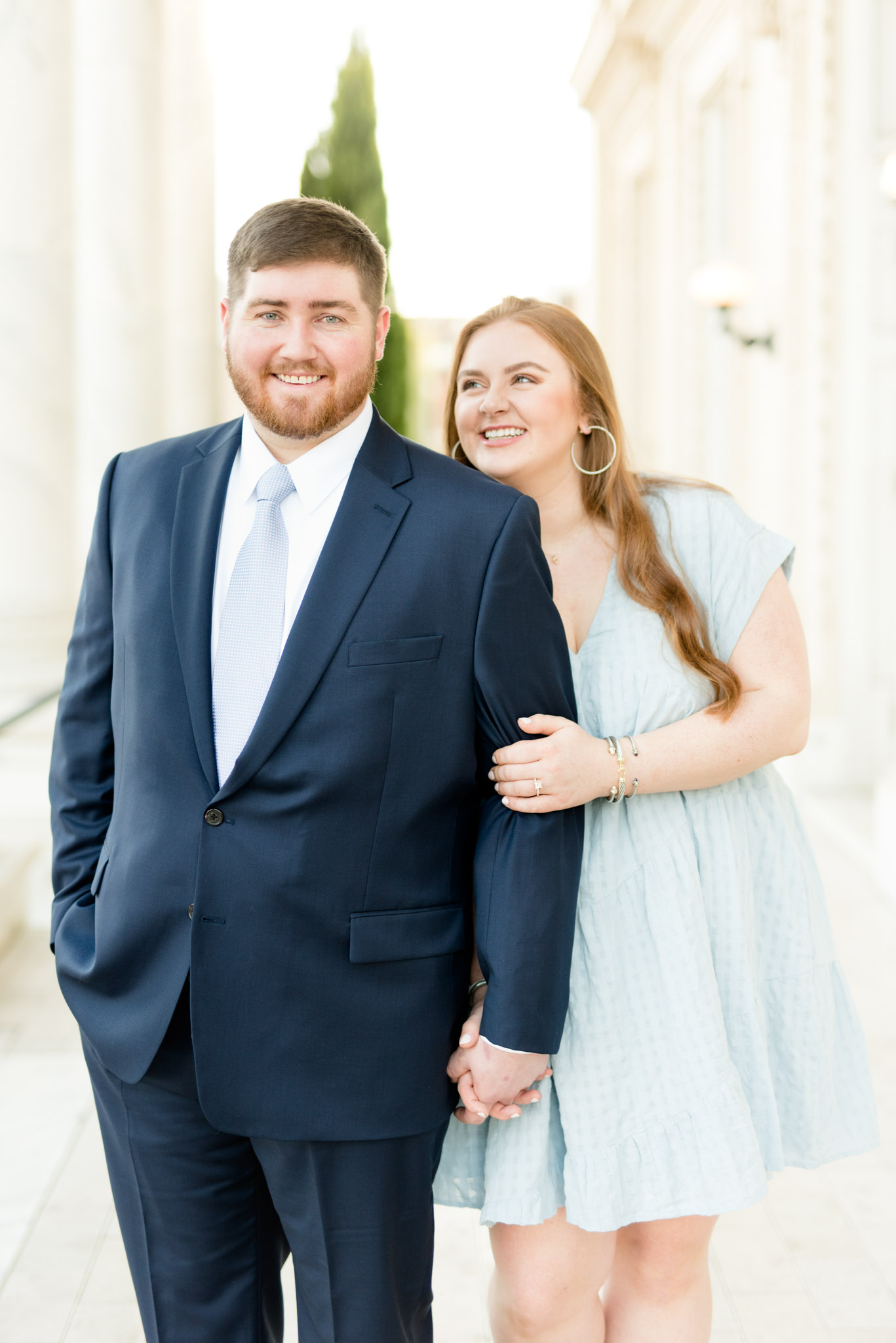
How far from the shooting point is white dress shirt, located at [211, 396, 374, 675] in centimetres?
152

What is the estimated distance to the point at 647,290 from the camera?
1356 centimetres

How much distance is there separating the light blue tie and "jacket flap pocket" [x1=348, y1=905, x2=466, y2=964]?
0.27 meters

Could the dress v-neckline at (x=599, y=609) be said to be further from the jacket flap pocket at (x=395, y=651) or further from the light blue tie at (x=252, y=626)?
the light blue tie at (x=252, y=626)

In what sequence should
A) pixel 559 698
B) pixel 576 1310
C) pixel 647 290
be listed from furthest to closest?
1. pixel 647 290
2. pixel 576 1310
3. pixel 559 698

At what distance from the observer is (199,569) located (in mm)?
1510

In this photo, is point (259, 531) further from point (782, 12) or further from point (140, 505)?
point (782, 12)

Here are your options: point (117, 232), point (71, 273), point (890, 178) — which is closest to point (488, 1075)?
point (890, 178)

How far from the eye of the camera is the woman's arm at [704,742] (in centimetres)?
149

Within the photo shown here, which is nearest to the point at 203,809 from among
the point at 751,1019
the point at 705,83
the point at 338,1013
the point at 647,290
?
the point at 338,1013

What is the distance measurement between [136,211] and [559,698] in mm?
6109

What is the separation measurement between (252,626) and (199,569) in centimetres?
11

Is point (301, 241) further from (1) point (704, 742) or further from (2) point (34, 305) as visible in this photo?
(2) point (34, 305)

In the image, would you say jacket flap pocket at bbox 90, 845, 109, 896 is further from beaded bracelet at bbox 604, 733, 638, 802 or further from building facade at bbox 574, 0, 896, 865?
building facade at bbox 574, 0, 896, 865

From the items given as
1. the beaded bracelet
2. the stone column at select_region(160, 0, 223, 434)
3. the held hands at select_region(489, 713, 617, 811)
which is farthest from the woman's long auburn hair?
the stone column at select_region(160, 0, 223, 434)
